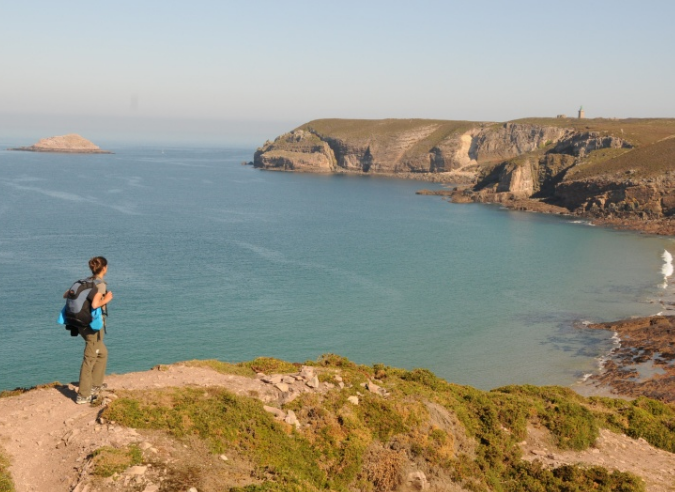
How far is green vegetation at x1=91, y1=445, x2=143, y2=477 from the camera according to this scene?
33.3 ft

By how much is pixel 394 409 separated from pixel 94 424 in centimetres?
668

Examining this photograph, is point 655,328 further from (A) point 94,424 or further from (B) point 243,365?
(A) point 94,424

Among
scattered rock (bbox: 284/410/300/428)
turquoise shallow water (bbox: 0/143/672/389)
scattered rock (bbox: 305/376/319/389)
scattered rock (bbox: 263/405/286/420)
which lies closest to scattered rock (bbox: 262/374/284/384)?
scattered rock (bbox: 305/376/319/389)

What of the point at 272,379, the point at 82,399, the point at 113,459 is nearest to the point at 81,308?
the point at 82,399

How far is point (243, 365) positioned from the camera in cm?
1742

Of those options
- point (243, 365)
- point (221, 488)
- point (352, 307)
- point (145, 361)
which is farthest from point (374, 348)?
point (221, 488)

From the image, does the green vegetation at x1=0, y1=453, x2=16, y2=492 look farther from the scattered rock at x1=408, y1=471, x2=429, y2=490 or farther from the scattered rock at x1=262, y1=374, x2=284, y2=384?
the scattered rock at x1=408, y1=471, x2=429, y2=490

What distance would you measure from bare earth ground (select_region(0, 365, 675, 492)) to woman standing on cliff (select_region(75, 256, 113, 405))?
14.1 inches

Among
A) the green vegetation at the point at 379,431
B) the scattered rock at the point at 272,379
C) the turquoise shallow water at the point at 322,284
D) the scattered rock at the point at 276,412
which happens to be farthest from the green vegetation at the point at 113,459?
the turquoise shallow water at the point at 322,284

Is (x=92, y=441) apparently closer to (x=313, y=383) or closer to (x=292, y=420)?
(x=292, y=420)

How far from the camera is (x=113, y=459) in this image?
1045 centimetres

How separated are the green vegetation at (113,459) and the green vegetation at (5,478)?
1270mm

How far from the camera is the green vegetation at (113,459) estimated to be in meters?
10.2

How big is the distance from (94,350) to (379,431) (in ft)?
21.2
